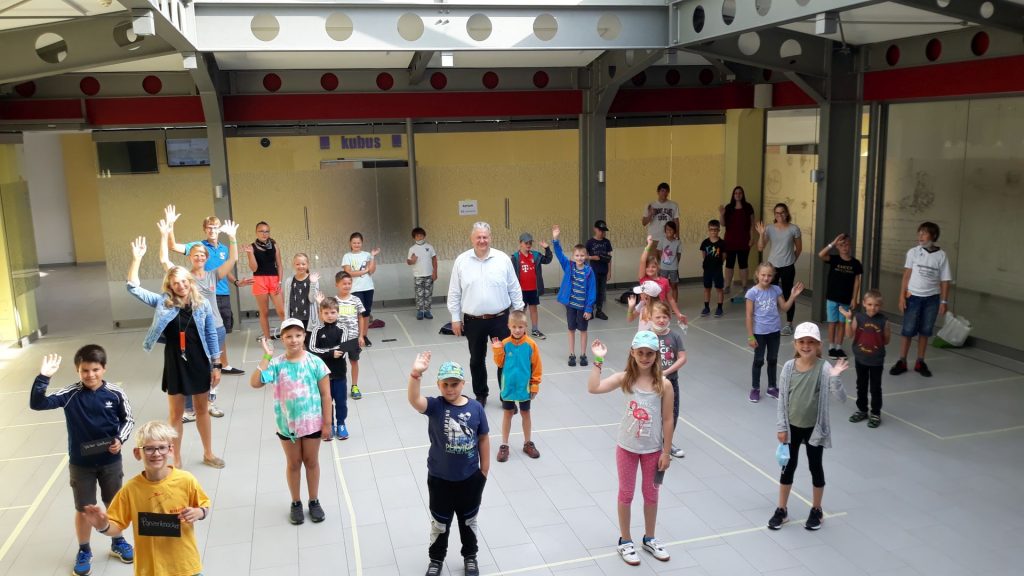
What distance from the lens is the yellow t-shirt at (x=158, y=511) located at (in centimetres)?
416

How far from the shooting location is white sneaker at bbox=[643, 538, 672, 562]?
18.2 ft

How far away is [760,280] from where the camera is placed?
8406 mm

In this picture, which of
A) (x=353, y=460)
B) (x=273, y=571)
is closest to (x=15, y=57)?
(x=353, y=460)

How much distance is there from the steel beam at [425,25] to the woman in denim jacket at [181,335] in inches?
120

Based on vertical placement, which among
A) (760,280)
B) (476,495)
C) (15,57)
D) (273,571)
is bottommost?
(273,571)

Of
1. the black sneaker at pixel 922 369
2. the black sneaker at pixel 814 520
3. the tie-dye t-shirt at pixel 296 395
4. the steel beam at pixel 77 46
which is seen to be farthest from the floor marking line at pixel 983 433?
the steel beam at pixel 77 46

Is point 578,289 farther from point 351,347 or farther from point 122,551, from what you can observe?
point 122,551

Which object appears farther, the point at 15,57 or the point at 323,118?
the point at 323,118

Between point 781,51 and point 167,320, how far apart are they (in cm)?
849

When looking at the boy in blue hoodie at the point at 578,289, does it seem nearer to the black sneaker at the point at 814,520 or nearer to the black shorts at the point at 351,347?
the black shorts at the point at 351,347

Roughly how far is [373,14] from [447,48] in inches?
33.4

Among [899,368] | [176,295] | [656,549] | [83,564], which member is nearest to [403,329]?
[176,295]

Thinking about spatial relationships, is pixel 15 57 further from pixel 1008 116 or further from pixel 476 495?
pixel 1008 116

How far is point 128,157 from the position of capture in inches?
503
